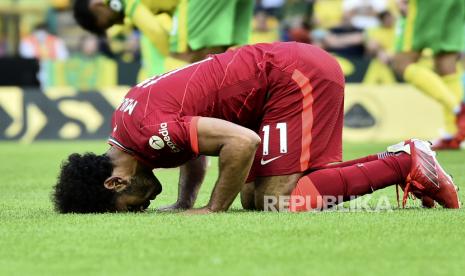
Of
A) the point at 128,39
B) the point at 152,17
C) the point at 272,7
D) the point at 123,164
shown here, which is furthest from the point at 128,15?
the point at 272,7

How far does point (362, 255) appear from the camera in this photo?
4703 mm

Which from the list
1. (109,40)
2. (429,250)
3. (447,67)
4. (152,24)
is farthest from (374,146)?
(429,250)

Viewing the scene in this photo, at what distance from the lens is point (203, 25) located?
10508 millimetres

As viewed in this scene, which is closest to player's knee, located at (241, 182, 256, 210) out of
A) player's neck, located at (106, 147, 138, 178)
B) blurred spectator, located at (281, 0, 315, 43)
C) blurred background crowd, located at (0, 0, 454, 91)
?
player's neck, located at (106, 147, 138, 178)

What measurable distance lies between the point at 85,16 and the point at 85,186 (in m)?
4.02

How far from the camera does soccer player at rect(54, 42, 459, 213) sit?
603 cm

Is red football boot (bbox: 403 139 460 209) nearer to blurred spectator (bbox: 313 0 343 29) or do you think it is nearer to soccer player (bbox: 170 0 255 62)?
soccer player (bbox: 170 0 255 62)

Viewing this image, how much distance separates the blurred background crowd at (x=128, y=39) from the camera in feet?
59.4

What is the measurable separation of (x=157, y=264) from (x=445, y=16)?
28.9ft

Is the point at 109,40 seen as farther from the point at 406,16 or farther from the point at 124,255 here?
the point at 124,255

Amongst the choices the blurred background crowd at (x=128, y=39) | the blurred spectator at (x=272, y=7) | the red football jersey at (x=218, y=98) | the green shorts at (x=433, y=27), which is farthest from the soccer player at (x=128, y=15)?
the blurred spectator at (x=272, y=7)

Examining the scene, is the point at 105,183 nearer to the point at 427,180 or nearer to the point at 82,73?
the point at 427,180

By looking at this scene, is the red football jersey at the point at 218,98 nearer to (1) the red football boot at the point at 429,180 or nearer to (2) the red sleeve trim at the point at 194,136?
(2) the red sleeve trim at the point at 194,136

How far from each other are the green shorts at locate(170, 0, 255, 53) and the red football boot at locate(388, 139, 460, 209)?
4.27 m
